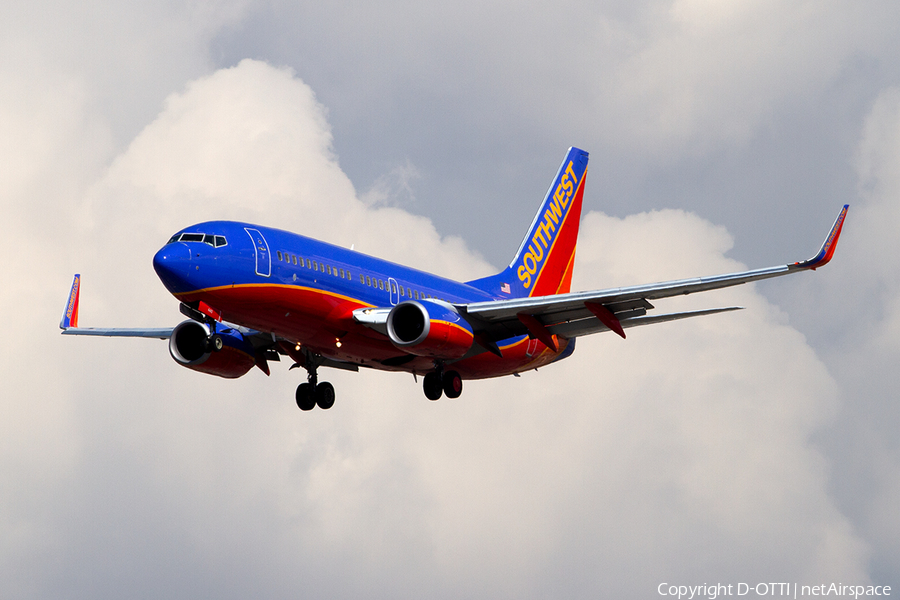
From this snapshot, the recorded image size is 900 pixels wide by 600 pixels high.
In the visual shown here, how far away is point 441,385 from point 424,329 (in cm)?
496

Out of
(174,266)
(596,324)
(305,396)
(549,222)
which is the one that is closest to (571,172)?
(549,222)

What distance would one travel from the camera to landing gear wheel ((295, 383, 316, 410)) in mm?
42844

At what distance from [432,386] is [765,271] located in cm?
1286

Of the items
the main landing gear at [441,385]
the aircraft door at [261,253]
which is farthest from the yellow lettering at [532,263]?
the aircraft door at [261,253]

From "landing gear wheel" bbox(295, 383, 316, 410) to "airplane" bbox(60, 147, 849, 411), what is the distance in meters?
0.05

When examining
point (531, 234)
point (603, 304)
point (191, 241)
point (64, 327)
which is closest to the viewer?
point (191, 241)

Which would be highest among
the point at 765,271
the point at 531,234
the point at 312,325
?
the point at 531,234

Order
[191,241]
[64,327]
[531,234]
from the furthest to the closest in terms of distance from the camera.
A: [531,234] → [64,327] → [191,241]

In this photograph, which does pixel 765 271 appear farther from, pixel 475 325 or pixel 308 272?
pixel 308 272

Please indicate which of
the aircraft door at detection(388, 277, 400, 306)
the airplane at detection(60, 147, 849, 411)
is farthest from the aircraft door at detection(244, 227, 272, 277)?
the aircraft door at detection(388, 277, 400, 306)

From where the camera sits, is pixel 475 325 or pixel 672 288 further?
pixel 475 325

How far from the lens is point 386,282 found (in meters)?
38.9

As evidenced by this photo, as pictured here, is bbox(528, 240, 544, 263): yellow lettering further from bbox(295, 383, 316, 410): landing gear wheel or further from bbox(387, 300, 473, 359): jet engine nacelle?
bbox(387, 300, 473, 359): jet engine nacelle

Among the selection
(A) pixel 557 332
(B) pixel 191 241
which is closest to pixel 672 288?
(A) pixel 557 332
